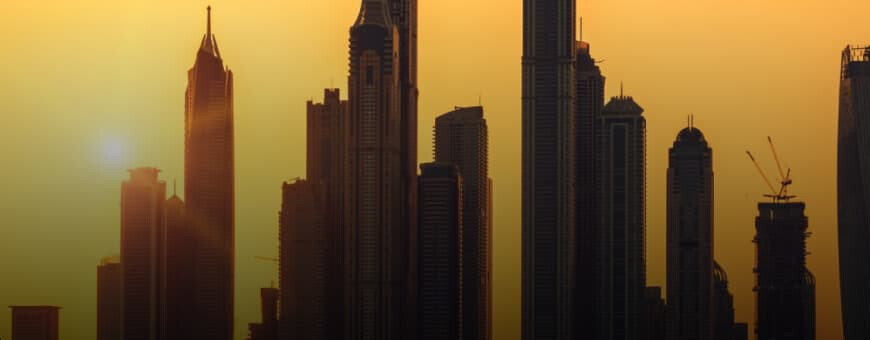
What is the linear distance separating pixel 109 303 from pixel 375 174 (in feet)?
108

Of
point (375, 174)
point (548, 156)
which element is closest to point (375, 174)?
point (375, 174)

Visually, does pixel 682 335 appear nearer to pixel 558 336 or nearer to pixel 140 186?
pixel 558 336

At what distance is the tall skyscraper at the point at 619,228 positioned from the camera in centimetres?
18562

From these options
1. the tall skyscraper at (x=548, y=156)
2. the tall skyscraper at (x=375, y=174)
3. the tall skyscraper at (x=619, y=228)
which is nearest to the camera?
the tall skyscraper at (x=375, y=174)

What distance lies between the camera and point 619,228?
193 meters

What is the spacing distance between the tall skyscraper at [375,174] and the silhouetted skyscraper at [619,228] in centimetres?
2348

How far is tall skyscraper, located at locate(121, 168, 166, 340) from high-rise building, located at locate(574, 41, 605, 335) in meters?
43.7

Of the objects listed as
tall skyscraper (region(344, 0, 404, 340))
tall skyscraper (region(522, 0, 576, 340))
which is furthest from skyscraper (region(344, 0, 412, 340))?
tall skyscraper (region(522, 0, 576, 340))

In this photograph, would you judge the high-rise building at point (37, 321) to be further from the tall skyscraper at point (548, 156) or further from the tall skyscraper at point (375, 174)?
the tall skyscraper at point (548, 156)

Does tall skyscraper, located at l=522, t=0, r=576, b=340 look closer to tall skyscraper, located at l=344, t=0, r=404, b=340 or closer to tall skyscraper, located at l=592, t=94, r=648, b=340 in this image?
tall skyscraper, located at l=592, t=94, r=648, b=340

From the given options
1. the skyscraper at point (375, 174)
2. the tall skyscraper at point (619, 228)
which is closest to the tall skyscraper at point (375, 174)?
the skyscraper at point (375, 174)

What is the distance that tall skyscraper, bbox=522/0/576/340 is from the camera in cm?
17800

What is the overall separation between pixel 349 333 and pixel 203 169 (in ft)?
114

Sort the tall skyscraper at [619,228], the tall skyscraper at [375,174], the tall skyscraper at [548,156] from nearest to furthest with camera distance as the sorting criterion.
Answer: the tall skyscraper at [375,174]
the tall skyscraper at [548,156]
the tall skyscraper at [619,228]
